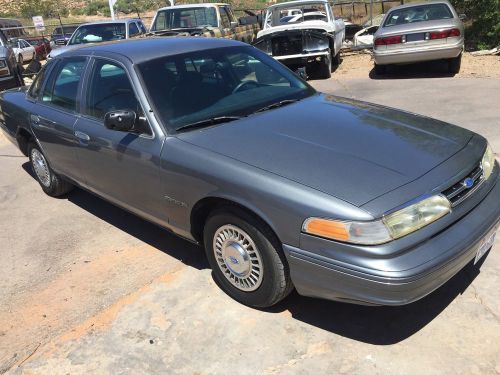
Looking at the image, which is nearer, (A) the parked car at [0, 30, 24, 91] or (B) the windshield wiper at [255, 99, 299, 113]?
(B) the windshield wiper at [255, 99, 299, 113]

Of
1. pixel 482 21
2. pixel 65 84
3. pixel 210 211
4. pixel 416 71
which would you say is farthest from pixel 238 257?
pixel 482 21

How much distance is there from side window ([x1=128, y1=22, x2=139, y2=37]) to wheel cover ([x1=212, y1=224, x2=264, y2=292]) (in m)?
10.5

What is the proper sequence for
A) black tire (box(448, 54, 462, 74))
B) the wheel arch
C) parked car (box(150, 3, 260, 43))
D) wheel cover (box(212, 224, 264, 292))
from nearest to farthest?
the wheel arch, wheel cover (box(212, 224, 264, 292)), black tire (box(448, 54, 462, 74)), parked car (box(150, 3, 260, 43))

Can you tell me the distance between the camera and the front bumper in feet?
8.21

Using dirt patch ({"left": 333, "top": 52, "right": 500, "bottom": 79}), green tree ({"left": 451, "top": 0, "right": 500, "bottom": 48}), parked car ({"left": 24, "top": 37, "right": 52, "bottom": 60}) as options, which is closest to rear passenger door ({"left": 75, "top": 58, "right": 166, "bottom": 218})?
dirt patch ({"left": 333, "top": 52, "right": 500, "bottom": 79})

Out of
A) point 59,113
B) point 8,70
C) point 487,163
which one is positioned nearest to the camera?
point 487,163

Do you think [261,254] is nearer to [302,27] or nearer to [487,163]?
[487,163]

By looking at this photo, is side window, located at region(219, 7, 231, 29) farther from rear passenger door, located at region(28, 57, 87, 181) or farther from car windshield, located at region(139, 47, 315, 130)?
car windshield, located at region(139, 47, 315, 130)

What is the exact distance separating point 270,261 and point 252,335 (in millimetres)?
496

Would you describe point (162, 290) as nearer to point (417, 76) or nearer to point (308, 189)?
point (308, 189)

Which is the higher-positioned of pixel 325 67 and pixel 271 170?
pixel 271 170

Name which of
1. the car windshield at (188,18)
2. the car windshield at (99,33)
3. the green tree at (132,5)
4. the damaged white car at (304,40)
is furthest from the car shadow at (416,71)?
the green tree at (132,5)

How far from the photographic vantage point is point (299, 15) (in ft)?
41.3

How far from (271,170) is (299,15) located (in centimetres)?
1065
